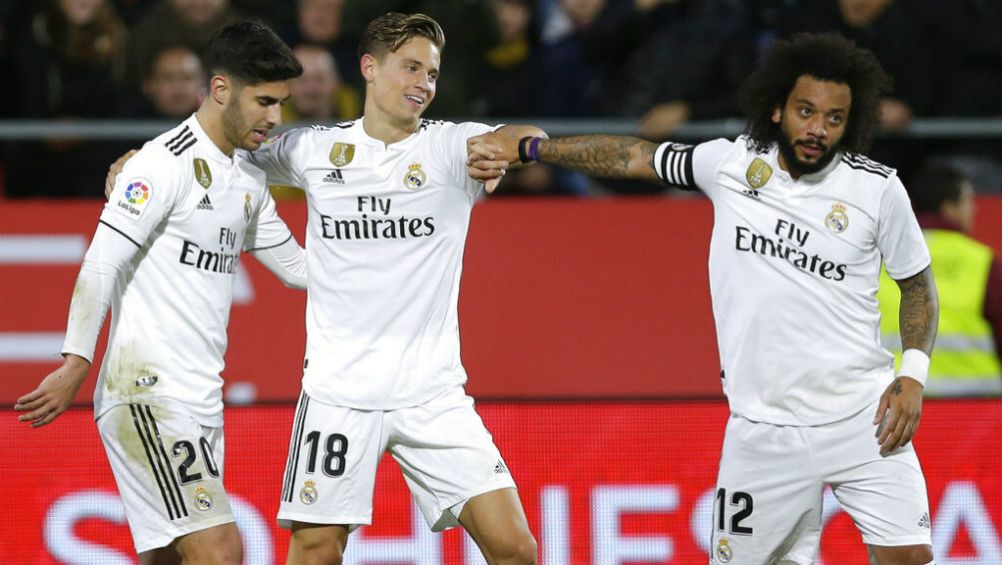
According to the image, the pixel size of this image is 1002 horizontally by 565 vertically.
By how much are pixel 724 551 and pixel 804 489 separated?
400mm

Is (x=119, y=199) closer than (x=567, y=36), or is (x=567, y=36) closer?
(x=119, y=199)

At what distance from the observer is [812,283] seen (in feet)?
18.4

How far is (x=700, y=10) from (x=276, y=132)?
2791 millimetres

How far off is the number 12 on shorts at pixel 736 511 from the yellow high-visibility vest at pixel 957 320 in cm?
233

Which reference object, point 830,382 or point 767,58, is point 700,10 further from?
point 830,382

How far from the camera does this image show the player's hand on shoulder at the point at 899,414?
17.9 ft

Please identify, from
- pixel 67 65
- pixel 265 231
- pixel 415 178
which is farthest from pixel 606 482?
pixel 67 65

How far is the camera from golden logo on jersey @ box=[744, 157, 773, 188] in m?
5.69

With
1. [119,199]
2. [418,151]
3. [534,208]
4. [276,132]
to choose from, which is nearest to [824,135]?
[418,151]

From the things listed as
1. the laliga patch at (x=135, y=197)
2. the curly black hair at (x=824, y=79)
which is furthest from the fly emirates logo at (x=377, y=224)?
the curly black hair at (x=824, y=79)

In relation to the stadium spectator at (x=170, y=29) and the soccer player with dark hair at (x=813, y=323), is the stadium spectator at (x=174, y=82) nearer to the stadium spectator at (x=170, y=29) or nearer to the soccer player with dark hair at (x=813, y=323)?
the stadium spectator at (x=170, y=29)

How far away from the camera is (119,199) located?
5.43m

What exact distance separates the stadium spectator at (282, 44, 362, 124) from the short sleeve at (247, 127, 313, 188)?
304 centimetres

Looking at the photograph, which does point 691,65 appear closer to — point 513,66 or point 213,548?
point 513,66
